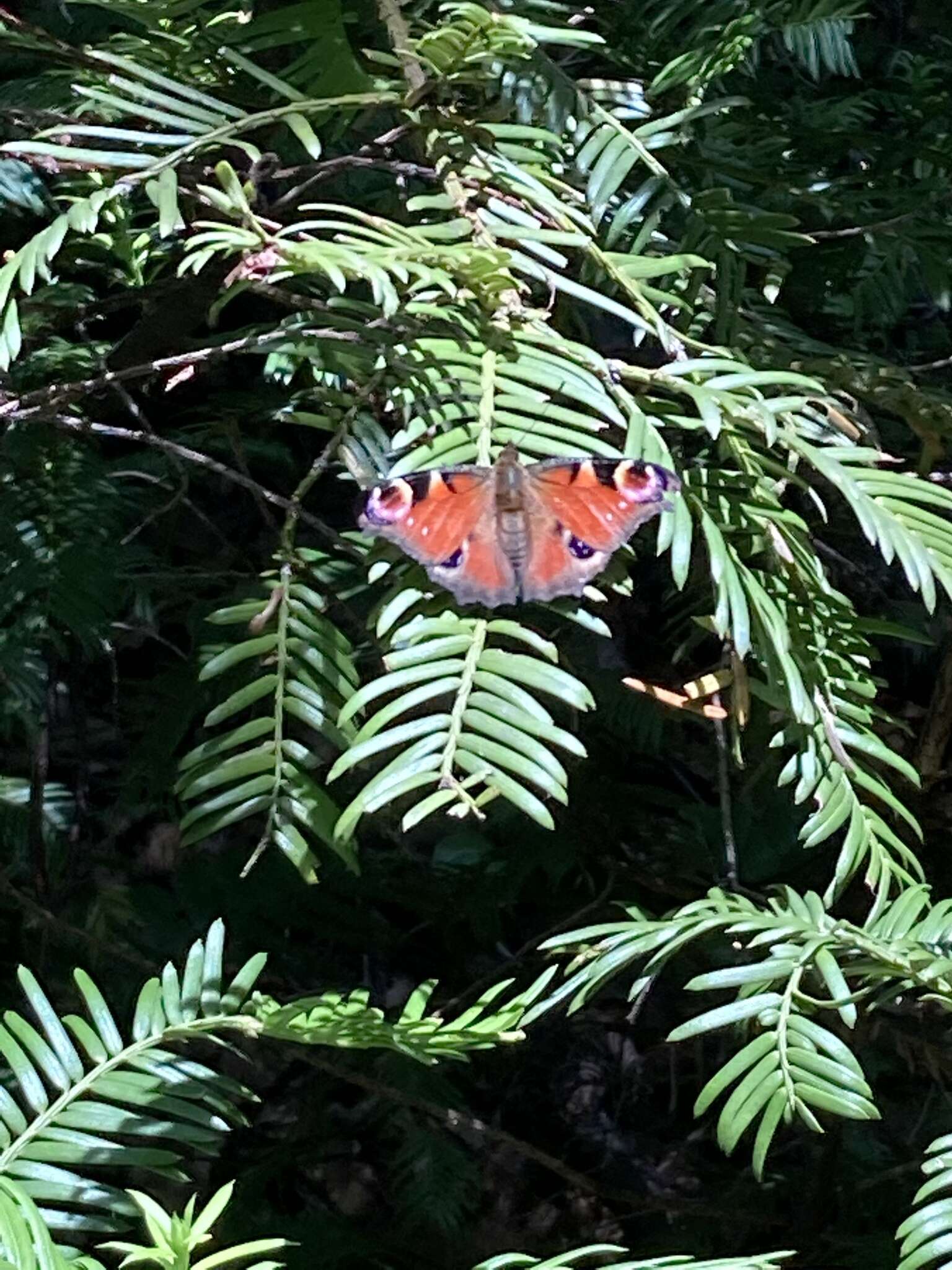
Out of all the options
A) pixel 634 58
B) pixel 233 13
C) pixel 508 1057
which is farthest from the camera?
pixel 508 1057

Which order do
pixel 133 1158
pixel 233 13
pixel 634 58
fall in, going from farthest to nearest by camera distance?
1. pixel 634 58
2. pixel 233 13
3. pixel 133 1158

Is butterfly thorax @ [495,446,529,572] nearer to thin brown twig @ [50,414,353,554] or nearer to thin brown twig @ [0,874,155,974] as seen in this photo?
thin brown twig @ [50,414,353,554]

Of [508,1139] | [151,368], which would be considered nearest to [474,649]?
[151,368]

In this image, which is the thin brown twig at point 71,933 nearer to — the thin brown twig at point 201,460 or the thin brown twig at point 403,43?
the thin brown twig at point 201,460

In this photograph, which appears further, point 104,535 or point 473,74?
point 104,535

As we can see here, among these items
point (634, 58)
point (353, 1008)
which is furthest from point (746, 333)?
point (353, 1008)

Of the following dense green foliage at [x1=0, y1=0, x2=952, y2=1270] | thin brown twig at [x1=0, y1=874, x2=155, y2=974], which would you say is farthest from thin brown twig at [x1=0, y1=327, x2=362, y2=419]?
thin brown twig at [x1=0, y1=874, x2=155, y2=974]

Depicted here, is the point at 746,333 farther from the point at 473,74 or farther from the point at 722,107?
the point at 473,74
